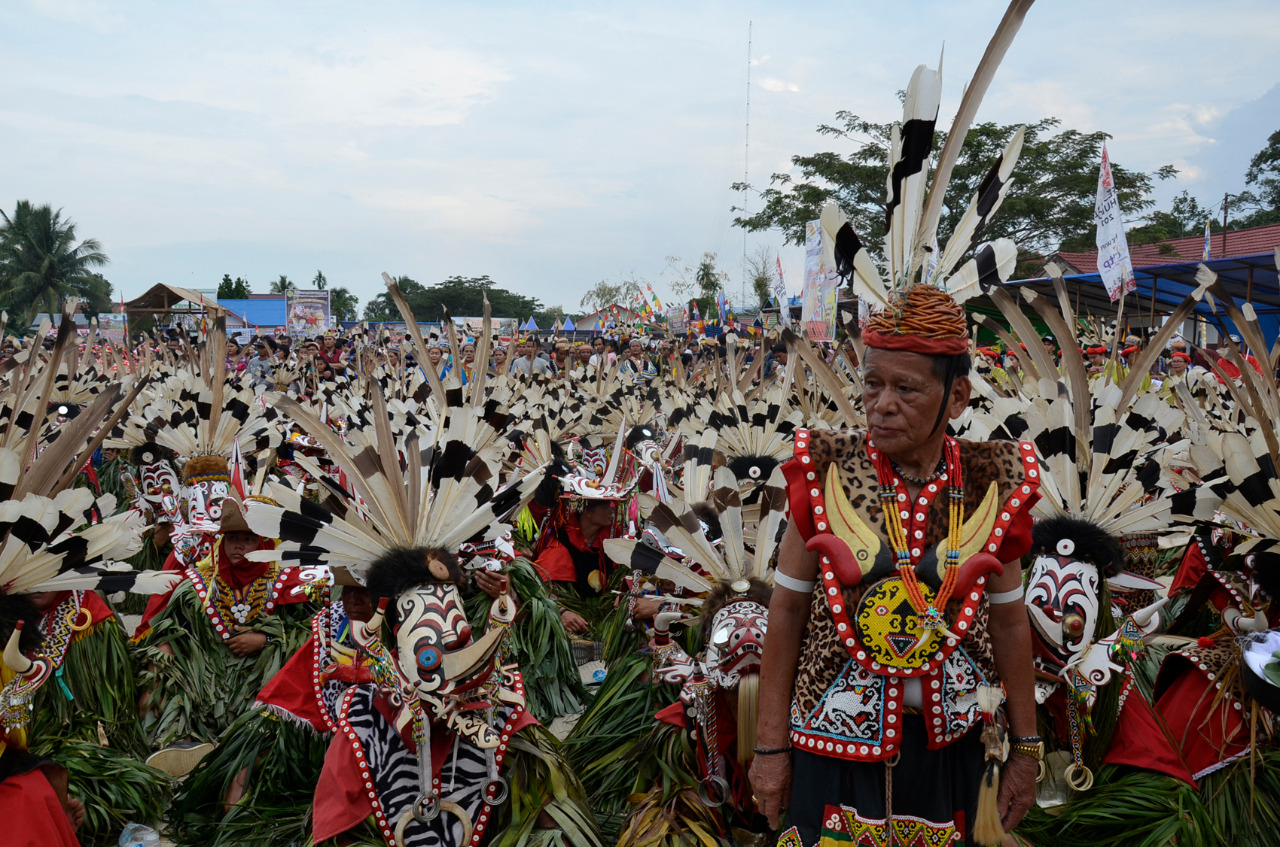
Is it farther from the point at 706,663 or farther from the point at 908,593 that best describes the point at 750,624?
the point at 908,593

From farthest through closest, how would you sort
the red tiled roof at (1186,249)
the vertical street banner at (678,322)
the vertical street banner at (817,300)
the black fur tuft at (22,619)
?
the vertical street banner at (678,322) → the red tiled roof at (1186,249) → the vertical street banner at (817,300) → the black fur tuft at (22,619)

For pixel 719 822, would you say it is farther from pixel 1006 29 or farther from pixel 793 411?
pixel 793 411

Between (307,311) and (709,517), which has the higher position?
(307,311)

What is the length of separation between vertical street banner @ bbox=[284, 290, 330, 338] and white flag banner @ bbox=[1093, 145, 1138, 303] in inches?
1103

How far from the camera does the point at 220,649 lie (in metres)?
4.96

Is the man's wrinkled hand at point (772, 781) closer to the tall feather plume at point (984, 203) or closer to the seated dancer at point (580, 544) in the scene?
the tall feather plume at point (984, 203)

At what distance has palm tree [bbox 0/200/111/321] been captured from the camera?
57344 millimetres

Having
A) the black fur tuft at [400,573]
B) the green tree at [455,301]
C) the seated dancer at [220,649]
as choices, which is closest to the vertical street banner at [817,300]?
the seated dancer at [220,649]

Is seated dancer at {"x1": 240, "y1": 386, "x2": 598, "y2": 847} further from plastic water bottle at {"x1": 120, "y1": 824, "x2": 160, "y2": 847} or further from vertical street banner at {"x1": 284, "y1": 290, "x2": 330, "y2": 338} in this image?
vertical street banner at {"x1": 284, "y1": 290, "x2": 330, "y2": 338}

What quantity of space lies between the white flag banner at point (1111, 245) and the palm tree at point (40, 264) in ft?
196

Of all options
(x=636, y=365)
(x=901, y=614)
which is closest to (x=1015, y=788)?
(x=901, y=614)

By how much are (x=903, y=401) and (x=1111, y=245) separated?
7.42 metres

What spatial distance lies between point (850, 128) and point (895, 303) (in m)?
26.7

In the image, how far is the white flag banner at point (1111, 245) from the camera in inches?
321
